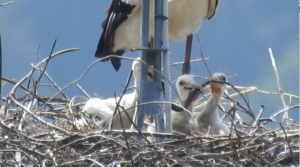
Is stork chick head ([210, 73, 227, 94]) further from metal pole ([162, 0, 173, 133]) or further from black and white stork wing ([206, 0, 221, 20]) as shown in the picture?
black and white stork wing ([206, 0, 221, 20])

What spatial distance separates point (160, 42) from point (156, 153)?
113 cm

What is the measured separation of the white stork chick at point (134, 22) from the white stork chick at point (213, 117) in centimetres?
95

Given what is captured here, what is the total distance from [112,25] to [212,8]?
0.86 m

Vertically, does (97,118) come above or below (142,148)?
above

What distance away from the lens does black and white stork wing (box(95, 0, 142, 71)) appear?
24.0ft

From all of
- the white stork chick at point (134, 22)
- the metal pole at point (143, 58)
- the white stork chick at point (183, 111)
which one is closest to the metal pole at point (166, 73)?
the metal pole at point (143, 58)

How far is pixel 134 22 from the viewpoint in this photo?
758 centimetres

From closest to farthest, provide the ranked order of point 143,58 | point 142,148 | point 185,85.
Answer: point 142,148 < point 143,58 < point 185,85

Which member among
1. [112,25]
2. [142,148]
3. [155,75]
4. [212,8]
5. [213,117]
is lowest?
[142,148]

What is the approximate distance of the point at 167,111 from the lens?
590 centimetres

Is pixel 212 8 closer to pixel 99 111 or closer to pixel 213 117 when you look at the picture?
pixel 213 117

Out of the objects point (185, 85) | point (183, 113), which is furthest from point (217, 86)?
point (183, 113)

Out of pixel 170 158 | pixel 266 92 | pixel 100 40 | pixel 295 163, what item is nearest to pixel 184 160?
pixel 170 158

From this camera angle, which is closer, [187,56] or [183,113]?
[183,113]
